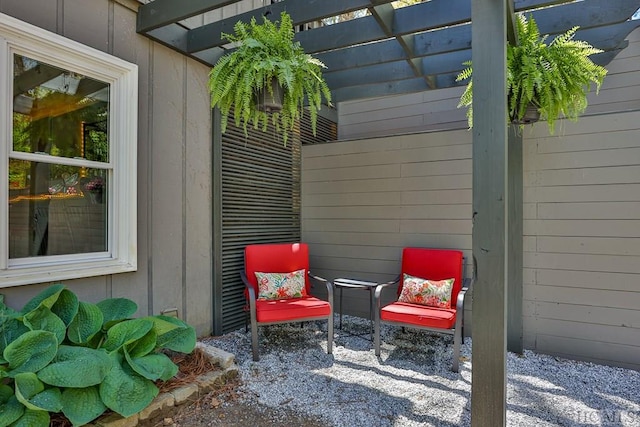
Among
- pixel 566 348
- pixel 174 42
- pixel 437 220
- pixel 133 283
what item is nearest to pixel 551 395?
pixel 566 348

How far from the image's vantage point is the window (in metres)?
2.21

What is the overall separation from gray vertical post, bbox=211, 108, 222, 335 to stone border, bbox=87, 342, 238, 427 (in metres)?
0.72

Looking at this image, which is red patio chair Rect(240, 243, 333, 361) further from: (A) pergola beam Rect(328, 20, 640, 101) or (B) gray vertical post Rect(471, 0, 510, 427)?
(A) pergola beam Rect(328, 20, 640, 101)

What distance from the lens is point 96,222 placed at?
2.69m

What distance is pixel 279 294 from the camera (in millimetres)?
3594

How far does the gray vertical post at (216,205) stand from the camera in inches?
139

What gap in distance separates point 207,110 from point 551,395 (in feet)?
11.6

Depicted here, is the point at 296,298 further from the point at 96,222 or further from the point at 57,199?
the point at 57,199

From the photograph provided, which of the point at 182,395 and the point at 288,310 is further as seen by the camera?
the point at 288,310

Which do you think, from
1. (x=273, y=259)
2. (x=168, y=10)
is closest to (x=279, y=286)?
(x=273, y=259)

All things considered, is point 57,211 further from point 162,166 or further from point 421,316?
point 421,316

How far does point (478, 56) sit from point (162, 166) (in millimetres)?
2450

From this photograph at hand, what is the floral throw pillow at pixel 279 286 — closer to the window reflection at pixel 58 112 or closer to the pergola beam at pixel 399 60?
the window reflection at pixel 58 112

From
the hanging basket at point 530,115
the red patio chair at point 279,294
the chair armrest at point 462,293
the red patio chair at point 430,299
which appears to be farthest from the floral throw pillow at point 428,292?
Result: the hanging basket at point 530,115
